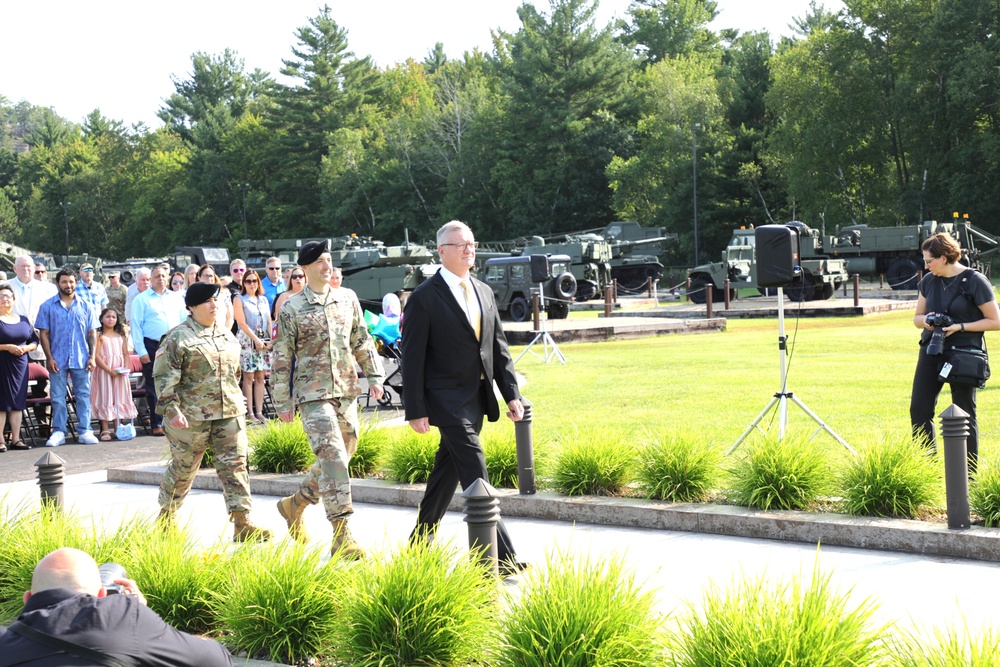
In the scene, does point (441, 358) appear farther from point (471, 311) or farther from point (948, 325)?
point (948, 325)

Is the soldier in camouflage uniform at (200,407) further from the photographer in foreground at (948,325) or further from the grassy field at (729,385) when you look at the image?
the photographer in foreground at (948,325)

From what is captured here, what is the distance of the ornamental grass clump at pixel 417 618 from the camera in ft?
16.1

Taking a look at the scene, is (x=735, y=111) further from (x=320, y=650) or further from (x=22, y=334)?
(x=320, y=650)

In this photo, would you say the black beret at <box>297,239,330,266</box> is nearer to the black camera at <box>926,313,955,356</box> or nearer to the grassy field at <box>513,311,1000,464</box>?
the grassy field at <box>513,311,1000,464</box>

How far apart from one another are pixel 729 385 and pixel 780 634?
39.0ft

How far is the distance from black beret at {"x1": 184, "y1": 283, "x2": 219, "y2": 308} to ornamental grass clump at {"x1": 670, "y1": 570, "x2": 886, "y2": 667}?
14.0 feet

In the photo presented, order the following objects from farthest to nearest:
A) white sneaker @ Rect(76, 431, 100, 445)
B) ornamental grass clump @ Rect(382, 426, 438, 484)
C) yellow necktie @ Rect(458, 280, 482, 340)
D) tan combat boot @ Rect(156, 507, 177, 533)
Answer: white sneaker @ Rect(76, 431, 100, 445) < ornamental grass clump @ Rect(382, 426, 438, 484) < yellow necktie @ Rect(458, 280, 482, 340) < tan combat boot @ Rect(156, 507, 177, 533)

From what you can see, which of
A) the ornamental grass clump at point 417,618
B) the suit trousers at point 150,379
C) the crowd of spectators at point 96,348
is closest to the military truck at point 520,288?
the crowd of spectators at point 96,348

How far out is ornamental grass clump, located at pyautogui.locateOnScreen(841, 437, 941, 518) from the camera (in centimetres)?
744

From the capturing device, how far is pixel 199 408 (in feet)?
25.0

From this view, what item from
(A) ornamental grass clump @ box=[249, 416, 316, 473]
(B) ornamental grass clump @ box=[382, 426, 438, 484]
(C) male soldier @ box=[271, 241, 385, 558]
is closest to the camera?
(C) male soldier @ box=[271, 241, 385, 558]

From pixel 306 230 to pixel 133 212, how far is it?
2386 centimetres

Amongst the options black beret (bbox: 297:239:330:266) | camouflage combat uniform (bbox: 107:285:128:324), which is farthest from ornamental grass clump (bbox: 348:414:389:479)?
camouflage combat uniform (bbox: 107:285:128:324)

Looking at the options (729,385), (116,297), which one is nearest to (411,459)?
(729,385)
